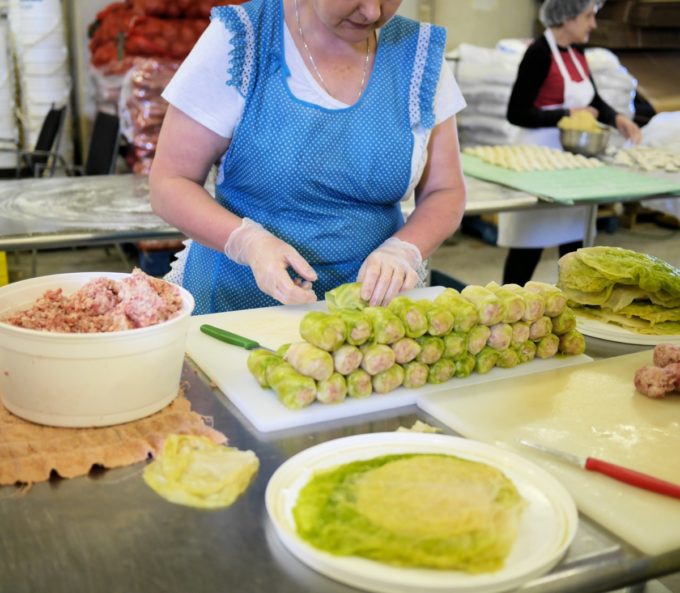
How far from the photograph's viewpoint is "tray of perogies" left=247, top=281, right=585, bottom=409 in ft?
4.33

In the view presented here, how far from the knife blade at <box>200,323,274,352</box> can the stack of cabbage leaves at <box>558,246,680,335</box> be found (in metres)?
0.73

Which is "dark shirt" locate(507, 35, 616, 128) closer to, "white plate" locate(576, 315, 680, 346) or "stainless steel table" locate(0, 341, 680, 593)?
"white plate" locate(576, 315, 680, 346)

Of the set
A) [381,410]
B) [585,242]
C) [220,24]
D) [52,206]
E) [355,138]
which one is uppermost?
[220,24]

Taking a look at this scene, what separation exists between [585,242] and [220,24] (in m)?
2.90

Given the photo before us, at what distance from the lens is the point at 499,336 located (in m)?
1.49

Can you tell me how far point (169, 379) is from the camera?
1.29 meters

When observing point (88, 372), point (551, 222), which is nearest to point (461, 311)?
point (88, 372)

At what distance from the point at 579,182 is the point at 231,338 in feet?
9.27

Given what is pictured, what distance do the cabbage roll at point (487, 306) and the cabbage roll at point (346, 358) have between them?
0.24m

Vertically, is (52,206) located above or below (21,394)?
below

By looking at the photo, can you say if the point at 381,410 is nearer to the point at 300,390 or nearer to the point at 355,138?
the point at 300,390

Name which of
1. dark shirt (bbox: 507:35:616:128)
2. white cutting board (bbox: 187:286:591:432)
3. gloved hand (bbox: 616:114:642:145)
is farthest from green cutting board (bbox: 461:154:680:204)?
white cutting board (bbox: 187:286:591:432)

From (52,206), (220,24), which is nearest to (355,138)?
(220,24)

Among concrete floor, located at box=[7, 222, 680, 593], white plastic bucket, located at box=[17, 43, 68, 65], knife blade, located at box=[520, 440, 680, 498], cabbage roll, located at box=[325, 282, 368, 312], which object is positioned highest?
cabbage roll, located at box=[325, 282, 368, 312]
